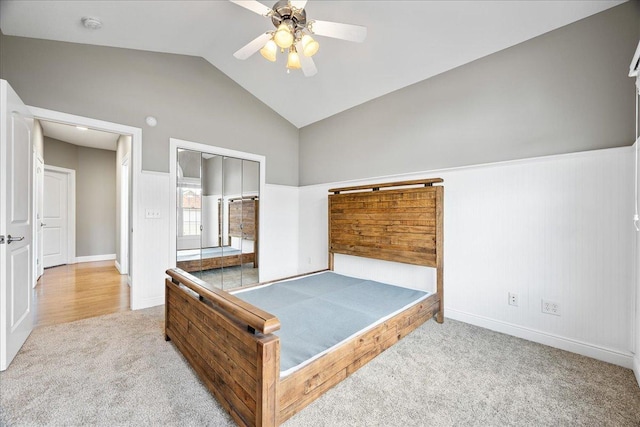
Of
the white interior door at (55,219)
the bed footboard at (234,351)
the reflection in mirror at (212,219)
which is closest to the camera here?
the bed footboard at (234,351)

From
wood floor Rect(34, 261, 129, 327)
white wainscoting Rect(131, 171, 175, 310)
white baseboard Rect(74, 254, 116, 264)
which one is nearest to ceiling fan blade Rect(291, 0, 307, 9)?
white wainscoting Rect(131, 171, 175, 310)

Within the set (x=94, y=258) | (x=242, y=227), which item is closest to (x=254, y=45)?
(x=242, y=227)

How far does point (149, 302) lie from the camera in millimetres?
3203

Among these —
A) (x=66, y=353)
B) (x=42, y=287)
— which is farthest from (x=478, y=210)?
(x=42, y=287)

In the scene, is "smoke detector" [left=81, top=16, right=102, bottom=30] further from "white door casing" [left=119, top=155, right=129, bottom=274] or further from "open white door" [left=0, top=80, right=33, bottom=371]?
"white door casing" [left=119, top=155, right=129, bottom=274]

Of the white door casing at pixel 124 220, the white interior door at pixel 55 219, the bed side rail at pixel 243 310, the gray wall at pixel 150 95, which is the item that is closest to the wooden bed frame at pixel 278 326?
the bed side rail at pixel 243 310

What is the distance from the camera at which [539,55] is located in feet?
7.72

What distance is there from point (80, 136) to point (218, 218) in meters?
3.83

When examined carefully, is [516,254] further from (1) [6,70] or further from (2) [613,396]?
(1) [6,70]

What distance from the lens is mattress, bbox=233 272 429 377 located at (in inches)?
64.0

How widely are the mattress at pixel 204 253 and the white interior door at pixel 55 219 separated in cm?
401

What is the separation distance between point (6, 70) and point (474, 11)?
13.9 feet

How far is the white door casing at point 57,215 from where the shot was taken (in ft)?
17.5

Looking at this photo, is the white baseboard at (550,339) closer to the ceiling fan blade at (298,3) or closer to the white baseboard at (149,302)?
the ceiling fan blade at (298,3)
